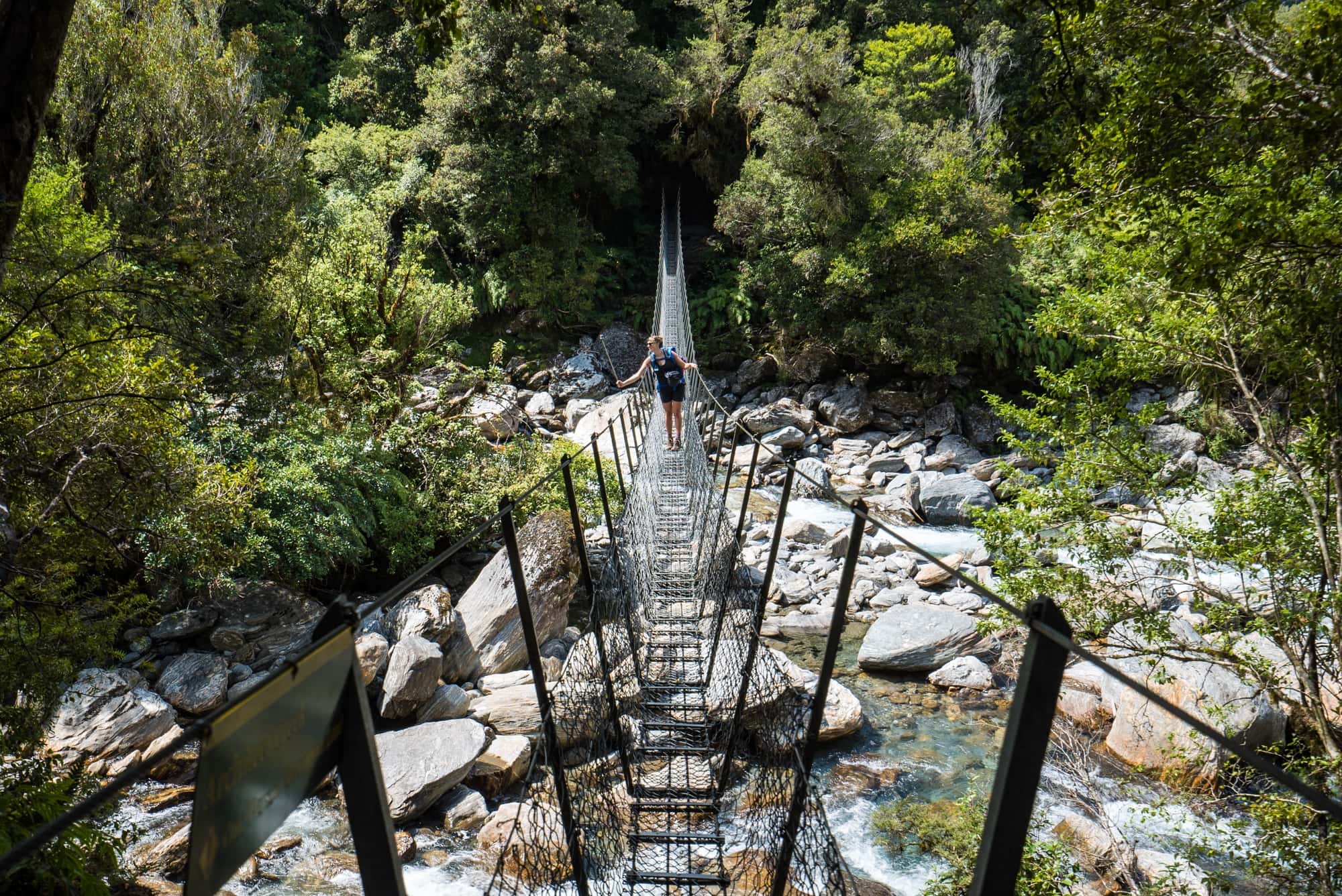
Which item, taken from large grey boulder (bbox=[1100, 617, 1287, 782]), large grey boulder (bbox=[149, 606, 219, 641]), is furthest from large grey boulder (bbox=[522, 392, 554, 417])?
large grey boulder (bbox=[1100, 617, 1287, 782])

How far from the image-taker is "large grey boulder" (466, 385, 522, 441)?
838 centimetres

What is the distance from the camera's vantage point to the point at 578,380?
1102cm

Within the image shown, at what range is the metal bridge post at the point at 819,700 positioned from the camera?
1.30 meters

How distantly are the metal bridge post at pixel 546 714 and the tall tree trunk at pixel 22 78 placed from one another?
44.6 inches

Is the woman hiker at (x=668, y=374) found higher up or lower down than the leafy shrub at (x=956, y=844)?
higher up

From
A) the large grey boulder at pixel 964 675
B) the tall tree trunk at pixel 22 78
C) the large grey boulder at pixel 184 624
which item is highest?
Answer: the tall tree trunk at pixel 22 78

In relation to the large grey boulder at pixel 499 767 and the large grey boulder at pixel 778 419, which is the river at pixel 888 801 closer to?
the large grey boulder at pixel 499 767

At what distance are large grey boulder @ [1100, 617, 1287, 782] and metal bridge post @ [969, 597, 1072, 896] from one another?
289 cm

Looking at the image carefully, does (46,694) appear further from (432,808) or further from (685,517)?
(685,517)

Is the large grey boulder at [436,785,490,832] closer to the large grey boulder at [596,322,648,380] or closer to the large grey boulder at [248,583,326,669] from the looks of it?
the large grey boulder at [248,583,326,669]

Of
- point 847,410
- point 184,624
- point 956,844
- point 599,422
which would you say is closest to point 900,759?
point 956,844

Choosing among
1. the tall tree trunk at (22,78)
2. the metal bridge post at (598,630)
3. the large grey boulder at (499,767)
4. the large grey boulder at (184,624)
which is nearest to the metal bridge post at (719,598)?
the metal bridge post at (598,630)

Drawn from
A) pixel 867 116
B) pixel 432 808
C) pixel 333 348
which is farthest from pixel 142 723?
pixel 867 116

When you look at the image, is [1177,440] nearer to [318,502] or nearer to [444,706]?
[444,706]
